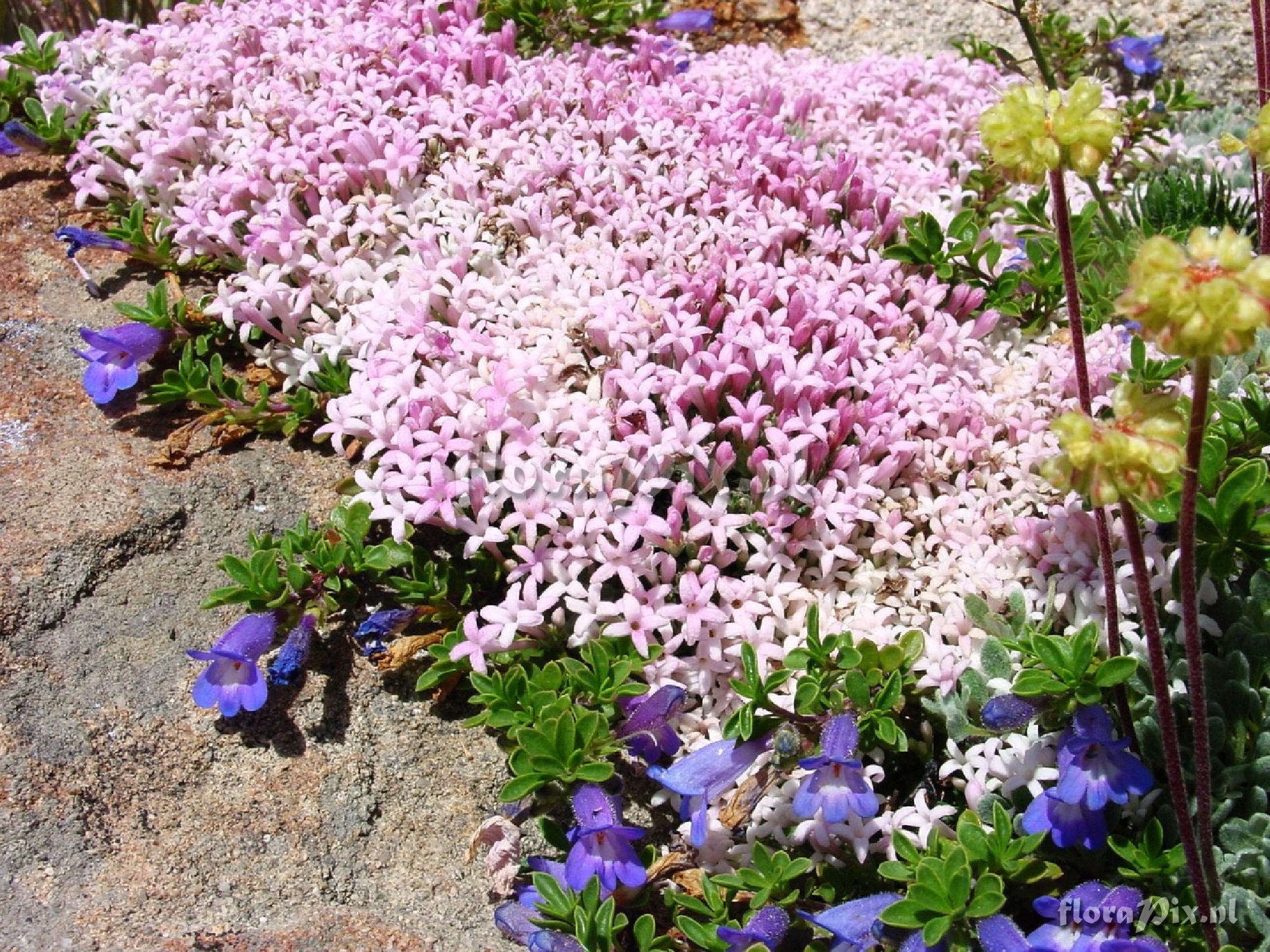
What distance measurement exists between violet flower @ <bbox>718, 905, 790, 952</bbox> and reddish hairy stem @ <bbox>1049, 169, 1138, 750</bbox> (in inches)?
44.5

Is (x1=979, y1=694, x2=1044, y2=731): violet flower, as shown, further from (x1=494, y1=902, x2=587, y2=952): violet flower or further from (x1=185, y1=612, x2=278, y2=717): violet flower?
(x1=185, y1=612, x2=278, y2=717): violet flower

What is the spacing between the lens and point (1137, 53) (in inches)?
252

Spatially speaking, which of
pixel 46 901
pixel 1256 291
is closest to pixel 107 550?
pixel 46 901

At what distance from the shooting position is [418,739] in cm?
376

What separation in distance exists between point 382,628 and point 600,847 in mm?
1082

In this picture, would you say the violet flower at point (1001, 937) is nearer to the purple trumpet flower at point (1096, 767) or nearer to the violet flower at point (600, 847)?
the purple trumpet flower at point (1096, 767)

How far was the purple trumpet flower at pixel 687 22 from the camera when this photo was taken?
646cm

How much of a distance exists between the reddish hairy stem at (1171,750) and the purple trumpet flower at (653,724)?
1376mm

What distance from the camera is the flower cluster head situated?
9.66ft

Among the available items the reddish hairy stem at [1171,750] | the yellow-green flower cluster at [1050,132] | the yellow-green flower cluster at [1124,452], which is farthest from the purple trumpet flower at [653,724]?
the yellow-green flower cluster at [1050,132]

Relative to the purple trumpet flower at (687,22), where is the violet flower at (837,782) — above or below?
below

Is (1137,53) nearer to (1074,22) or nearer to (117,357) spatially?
(1074,22)

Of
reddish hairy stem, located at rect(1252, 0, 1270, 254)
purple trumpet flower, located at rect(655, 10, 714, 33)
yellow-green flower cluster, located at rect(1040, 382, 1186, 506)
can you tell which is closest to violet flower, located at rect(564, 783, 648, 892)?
yellow-green flower cluster, located at rect(1040, 382, 1186, 506)

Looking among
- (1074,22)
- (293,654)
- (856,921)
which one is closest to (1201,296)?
(856,921)
